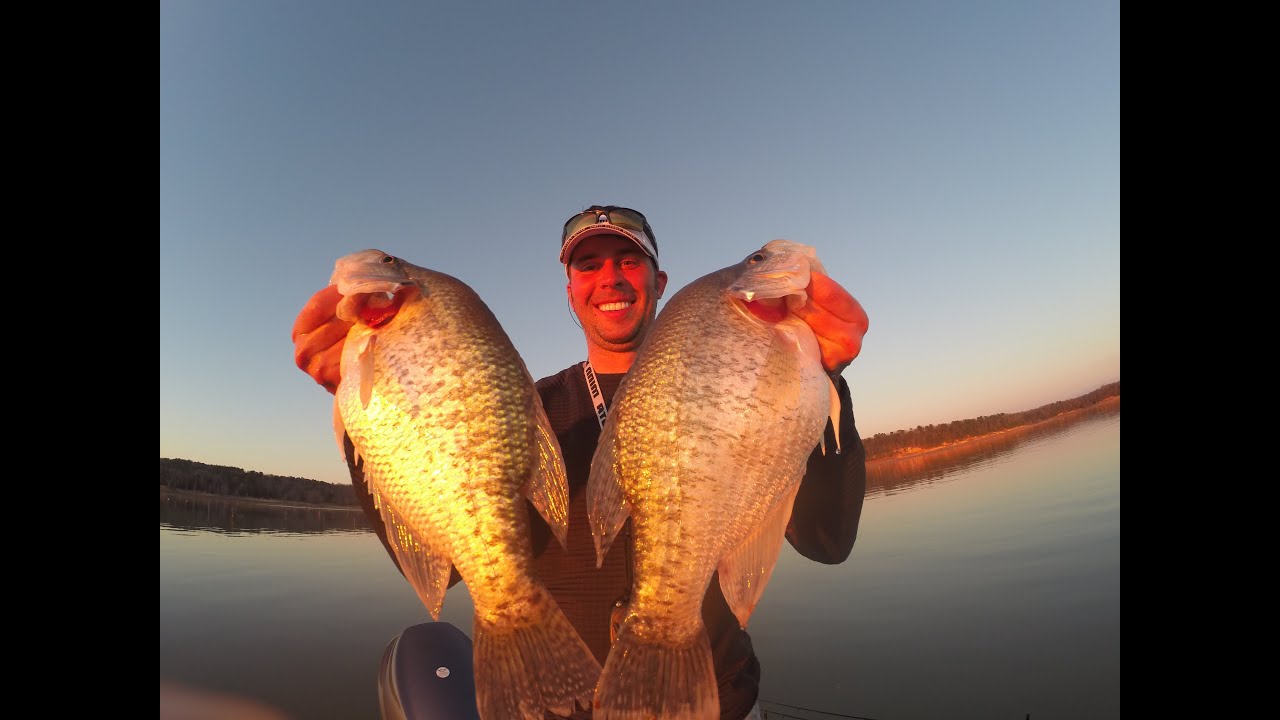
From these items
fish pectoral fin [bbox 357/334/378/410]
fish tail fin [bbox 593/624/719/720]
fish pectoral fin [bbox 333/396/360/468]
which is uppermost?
fish pectoral fin [bbox 357/334/378/410]

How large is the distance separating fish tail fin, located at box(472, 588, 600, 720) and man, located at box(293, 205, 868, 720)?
0.27 meters

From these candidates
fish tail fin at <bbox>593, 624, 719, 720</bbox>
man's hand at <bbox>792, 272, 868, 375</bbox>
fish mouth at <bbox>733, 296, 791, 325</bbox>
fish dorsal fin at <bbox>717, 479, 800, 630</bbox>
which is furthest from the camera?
fish mouth at <bbox>733, 296, 791, 325</bbox>

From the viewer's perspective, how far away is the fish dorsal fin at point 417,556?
2379 millimetres

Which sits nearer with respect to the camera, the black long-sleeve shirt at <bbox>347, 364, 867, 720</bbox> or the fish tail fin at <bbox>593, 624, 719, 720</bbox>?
the fish tail fin at <bbox>593, 624, 719, 720</bbox>

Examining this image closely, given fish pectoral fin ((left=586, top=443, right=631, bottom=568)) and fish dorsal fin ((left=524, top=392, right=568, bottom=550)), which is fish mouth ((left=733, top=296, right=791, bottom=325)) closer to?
fish pectoral fin ((left=586, top=443, right=631, bottom=568))

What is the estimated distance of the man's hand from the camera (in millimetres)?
2459

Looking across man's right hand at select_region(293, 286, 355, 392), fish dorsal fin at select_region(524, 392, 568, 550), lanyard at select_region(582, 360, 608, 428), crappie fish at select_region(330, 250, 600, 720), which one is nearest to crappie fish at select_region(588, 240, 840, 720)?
Result: fish dorsal fin at select_region(524, 392, 568, 550)

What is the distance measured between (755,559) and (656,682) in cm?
64

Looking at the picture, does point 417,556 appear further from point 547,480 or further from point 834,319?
point 834,319

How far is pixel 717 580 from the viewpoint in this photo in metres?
2.83
